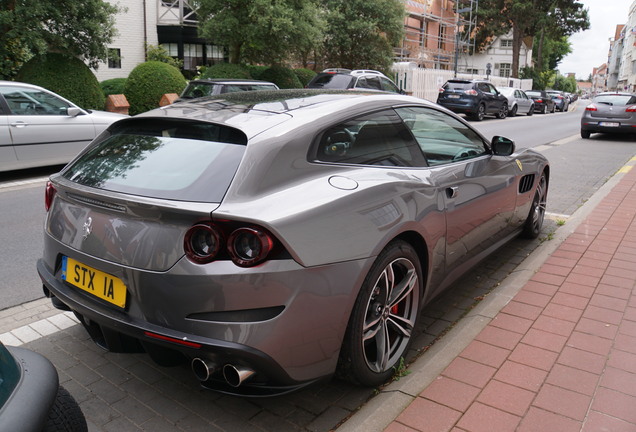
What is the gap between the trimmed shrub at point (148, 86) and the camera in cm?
1686

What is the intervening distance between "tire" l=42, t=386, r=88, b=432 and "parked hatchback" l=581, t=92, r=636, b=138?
61.6 ft

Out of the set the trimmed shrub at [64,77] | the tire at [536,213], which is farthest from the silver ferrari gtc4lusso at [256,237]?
the trimmed shrub at [64,77]

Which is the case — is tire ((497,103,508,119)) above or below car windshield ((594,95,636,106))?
below

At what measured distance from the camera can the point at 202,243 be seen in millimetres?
2416

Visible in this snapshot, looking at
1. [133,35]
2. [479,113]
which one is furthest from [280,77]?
[479,113]

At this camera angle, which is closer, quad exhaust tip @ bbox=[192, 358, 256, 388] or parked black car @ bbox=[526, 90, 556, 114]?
quad exhaust tip @ bbox=[192, 358, 256, 388]

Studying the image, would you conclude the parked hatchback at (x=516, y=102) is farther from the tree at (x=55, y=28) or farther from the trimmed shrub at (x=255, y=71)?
the tree at (x=55, y=28)

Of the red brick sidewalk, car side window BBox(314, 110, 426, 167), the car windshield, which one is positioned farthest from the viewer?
the car windshield

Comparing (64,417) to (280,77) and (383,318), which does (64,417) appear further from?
(280,77)

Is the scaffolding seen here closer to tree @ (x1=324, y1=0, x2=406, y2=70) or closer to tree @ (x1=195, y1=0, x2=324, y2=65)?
tree @ (x1=324, y1=0, x2=406, y2=70)

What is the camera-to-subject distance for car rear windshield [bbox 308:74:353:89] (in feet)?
56.2

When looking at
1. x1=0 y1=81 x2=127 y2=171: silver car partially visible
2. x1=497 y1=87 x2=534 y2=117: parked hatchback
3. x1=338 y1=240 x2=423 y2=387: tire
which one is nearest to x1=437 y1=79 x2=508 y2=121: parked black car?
x1=497 y1=87 x2=534 y2=117: parked hatchback

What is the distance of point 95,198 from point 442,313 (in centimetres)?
257

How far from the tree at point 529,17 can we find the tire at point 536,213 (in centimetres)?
4997
